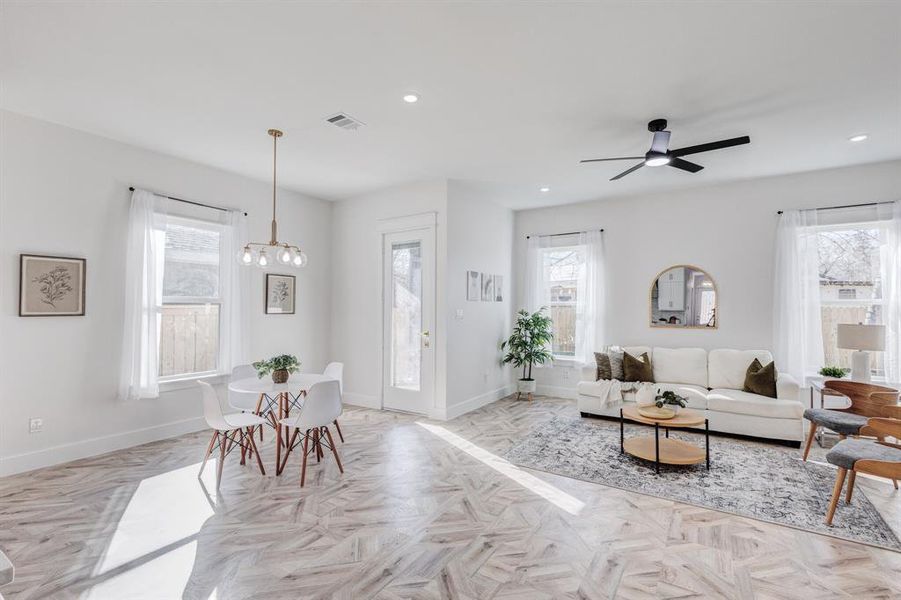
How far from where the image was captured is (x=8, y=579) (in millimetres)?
1013

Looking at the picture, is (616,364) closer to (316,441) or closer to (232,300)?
(316,441)

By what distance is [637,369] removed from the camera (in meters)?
5.46

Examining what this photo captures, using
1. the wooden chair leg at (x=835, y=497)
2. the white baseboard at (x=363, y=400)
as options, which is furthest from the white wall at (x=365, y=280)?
the wooden chair leg at (x=835, y=497)

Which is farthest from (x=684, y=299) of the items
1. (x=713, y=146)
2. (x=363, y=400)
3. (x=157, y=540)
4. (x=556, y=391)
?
(x=157, y=540)

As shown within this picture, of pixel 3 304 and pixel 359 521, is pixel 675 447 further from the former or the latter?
pixel 3 304

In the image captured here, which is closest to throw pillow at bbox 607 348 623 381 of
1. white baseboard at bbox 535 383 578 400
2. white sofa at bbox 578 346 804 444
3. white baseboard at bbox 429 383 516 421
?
white sofa at bbox 578 346 804 444

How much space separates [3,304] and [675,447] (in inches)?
233

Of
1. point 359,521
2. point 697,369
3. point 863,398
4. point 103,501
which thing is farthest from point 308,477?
point 863,398

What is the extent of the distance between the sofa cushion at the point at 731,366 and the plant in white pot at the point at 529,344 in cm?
212

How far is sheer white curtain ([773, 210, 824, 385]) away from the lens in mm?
5000

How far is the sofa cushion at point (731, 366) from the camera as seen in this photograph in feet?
16.5

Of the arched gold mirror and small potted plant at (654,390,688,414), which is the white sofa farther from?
small potted plant at (654,390,688,414)

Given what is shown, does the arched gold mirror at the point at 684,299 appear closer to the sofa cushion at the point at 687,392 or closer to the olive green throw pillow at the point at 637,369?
the olive green throw pillow at the point at 637,369

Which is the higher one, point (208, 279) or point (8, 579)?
point (208, 279)
